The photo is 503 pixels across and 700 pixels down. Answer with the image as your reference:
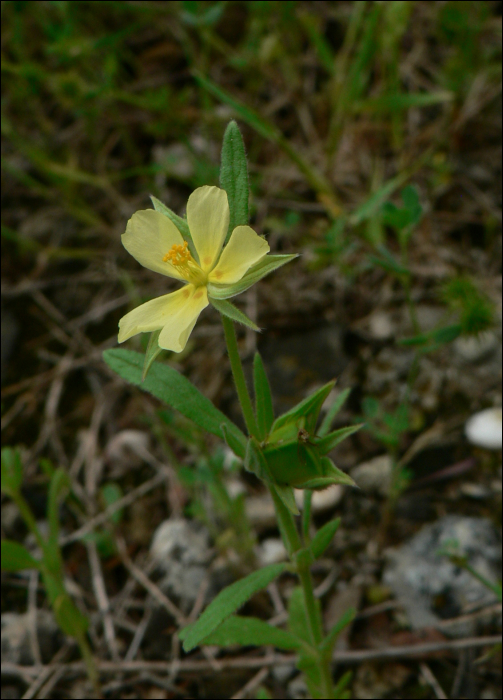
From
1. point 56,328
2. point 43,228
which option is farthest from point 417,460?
point 43,228

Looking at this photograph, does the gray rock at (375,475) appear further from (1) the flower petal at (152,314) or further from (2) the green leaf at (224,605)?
(1) the flower petal at (152,314)

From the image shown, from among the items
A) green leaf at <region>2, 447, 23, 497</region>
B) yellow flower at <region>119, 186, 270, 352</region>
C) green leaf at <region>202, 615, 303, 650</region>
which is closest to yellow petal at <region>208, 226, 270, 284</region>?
yellow flower at <region>119, 186, 270, 352</region>

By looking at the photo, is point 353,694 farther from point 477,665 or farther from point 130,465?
point 130,465

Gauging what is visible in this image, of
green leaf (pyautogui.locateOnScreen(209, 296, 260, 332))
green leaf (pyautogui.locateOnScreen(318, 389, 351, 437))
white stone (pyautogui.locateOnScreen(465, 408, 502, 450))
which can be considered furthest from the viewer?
white stone (pyautogui.locateOnScreen(465, 408, 502, 450))

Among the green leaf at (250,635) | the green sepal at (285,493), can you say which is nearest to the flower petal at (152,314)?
the green sepal at (285,493)

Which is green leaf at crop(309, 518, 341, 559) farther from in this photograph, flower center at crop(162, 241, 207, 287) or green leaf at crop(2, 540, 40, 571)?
green leaf at crop(2, 540, 40, 571)

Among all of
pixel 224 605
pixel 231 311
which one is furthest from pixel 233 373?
pixel 224 605
